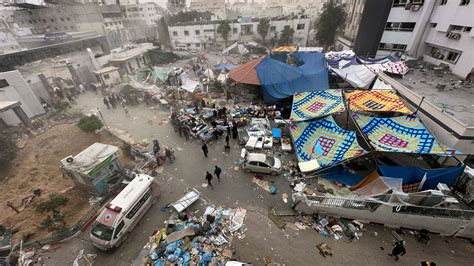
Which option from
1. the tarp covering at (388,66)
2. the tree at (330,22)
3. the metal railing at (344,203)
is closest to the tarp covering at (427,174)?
the metal railing at (344,203)

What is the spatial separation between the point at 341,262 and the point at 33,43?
48.8m

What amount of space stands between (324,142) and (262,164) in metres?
4.01

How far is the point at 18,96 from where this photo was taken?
703 inches

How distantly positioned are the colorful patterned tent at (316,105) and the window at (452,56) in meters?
14.2

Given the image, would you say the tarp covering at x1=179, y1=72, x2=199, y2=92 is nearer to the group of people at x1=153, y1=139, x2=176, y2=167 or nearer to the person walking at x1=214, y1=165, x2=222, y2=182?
the group of people at x1=153, y1=139, x2=176, y2=167

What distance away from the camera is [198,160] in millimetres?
13492

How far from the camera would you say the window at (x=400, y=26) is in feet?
75.4

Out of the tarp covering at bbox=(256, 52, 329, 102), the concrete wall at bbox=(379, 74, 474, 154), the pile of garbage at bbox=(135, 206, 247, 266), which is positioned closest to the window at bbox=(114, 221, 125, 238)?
the pile of garbage at bbox=(135, 206, 247, 266)

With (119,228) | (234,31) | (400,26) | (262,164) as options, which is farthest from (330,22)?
(119,228)

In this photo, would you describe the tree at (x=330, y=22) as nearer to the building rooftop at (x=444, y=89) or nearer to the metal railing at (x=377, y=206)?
the building rooftop at (x=444, y=89)

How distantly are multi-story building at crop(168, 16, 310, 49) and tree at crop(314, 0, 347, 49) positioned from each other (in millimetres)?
6424

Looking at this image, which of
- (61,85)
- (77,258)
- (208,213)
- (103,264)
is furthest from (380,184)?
(61,85)

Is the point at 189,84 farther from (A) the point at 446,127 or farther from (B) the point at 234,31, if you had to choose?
(B) the point at 234,31

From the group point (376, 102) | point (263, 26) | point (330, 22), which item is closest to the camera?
point (376, 102)
